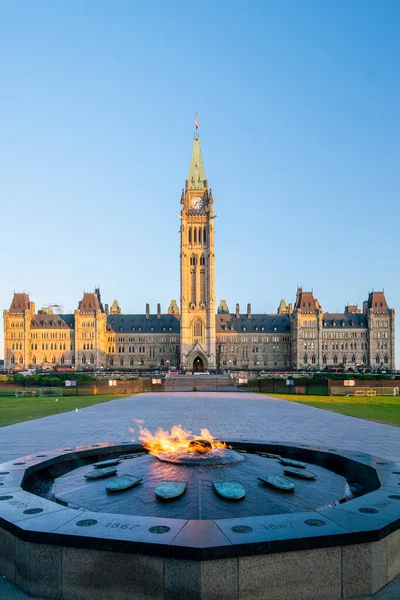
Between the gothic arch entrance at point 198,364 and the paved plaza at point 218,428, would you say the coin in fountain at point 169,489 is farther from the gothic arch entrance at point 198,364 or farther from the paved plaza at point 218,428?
the gothic arch entrance at point 198,364

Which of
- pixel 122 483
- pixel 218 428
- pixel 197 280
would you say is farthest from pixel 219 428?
pixel 197 280

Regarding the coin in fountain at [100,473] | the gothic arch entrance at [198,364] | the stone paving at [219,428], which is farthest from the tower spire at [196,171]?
the coin in fountain at [100,473]

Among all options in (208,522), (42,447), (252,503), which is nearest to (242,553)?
(208,522)

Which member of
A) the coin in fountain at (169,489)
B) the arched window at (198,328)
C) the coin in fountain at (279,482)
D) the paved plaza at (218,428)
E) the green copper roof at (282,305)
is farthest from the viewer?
the green copper roof at (282,305)

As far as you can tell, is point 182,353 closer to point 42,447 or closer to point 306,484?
point 42,447

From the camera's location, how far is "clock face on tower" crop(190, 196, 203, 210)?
126 m

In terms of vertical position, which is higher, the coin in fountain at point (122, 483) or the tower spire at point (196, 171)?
the tower spire at point (196, 171)

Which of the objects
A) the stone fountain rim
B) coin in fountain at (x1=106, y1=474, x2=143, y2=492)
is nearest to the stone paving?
coin in fountain at (x1=106, y1=474, x2=143, y2=492)

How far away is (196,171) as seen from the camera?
5133 inches

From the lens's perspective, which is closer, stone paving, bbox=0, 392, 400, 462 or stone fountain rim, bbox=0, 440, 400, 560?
stone fountain rim, bbox=0, 440, 400, 560

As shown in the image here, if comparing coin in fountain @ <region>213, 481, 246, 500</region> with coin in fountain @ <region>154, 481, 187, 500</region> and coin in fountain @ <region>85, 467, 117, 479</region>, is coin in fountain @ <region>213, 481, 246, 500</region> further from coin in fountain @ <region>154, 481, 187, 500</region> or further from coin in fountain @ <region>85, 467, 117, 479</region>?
coin in fountain @ <region>85, 467, 117, 479</region>

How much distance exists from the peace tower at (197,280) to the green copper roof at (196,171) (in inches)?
54.1

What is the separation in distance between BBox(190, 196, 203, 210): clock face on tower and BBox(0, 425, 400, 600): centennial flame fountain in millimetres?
122016

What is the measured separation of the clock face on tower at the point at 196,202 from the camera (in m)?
126
